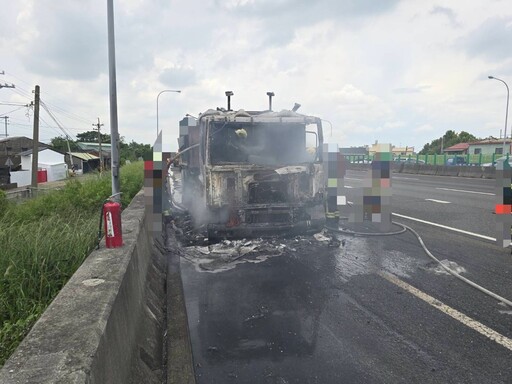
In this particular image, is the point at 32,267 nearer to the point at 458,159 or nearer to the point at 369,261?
the point at 369,261

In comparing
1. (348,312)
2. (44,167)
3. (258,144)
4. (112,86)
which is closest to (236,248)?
(258,144)

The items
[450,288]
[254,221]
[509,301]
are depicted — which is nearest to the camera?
[509,301]

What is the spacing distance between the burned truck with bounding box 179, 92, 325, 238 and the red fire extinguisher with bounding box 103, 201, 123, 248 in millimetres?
2837

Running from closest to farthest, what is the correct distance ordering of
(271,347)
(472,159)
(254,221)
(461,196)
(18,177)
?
(271,347)
(254,221)
(461,196)
(472,159)
(18,177)

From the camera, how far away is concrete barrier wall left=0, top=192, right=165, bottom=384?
1936 mm

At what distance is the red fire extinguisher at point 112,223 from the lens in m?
4.12

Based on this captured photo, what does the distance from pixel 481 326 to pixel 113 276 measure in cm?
365

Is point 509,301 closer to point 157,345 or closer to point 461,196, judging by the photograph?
point 157,345

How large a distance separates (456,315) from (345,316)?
1.21 meters

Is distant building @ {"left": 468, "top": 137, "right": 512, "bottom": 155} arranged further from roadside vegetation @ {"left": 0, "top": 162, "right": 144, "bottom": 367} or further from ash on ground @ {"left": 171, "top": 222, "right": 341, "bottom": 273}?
roadside vegetation @ {"left": 0, "top": 162, "right": 144, "bottom": 367}

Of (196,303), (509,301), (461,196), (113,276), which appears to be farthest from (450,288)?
(461,196)

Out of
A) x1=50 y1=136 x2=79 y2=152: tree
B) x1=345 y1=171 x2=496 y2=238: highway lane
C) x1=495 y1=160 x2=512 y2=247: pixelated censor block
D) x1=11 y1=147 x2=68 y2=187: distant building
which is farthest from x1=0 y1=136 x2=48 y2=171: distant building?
x1=495 y1=160 x2=512 y2=247: pixelated censor block

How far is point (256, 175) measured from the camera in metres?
7.18

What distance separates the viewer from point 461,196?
47.3ft
